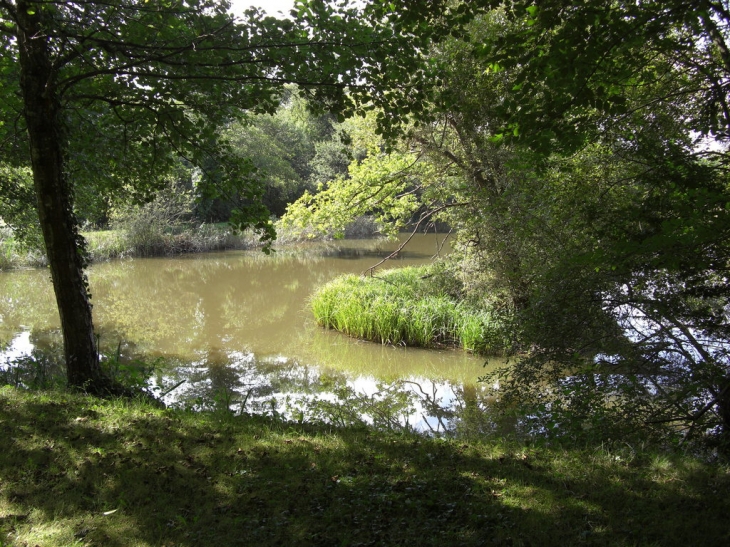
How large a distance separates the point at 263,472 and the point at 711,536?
8.47ft

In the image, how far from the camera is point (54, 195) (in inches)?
189

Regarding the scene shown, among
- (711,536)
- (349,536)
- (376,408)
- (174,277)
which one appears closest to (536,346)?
(376,408)

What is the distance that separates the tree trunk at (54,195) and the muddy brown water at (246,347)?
1381 millimetres

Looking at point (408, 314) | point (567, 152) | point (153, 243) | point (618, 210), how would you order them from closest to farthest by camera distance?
point (567, 152), point (618, 210), point (408, 314), point (153, 243)

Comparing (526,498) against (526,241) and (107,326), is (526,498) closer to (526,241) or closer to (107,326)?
(526,241)

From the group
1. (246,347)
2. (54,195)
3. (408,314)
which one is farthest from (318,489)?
(246,347)

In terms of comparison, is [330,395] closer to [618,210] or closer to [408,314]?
[408,314]

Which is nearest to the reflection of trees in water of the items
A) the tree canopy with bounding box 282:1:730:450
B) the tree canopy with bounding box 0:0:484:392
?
the tree canopy with bounding box 282:1:730:450

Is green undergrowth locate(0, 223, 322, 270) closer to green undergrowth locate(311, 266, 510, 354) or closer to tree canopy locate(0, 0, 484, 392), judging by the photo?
green undergrowth locate(311, 266, 510, 354)

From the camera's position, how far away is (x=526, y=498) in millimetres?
3160

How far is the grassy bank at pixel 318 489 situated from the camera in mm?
2797

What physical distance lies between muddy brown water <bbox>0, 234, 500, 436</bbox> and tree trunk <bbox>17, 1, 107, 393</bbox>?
4.53ft

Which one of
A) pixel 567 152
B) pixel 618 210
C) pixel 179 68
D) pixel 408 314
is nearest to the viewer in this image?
pixel 567 152

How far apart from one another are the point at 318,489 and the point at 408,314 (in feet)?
27.7
